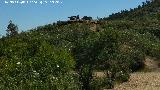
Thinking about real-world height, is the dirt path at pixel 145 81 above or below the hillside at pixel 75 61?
below

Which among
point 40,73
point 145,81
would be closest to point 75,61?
point 145,81

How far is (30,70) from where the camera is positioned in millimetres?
24828

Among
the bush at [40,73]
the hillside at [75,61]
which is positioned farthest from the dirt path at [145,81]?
the bush at [40,73]

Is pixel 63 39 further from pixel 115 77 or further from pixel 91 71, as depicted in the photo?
→ pixel 91 71

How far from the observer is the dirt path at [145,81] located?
36.8 meters

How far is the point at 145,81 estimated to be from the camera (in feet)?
130

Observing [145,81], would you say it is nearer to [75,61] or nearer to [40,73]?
[75,61]

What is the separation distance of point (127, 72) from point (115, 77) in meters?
1.70

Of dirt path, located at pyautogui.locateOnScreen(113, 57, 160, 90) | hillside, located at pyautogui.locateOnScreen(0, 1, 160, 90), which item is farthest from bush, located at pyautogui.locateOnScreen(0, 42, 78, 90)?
dirt path, located at pyautogui.locateOnScreen(113, 57, 160, 90)

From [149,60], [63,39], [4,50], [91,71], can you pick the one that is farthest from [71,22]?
[91,71]

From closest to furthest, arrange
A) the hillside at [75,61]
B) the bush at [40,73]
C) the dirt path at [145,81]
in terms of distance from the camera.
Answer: the bush at [40,73]
the hillside at [75,61]
the dirt path at [145,81]

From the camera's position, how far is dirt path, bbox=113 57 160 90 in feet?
121

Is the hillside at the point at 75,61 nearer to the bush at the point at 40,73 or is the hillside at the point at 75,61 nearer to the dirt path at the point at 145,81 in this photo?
the bush at the point at 40,73

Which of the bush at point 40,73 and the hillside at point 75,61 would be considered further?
the hillside at point 75,61
